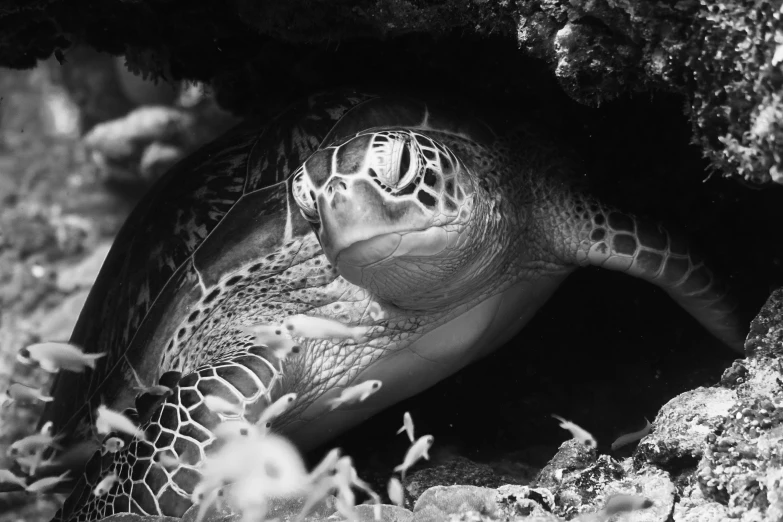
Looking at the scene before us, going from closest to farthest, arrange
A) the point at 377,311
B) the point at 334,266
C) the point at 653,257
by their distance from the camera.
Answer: the point at 334,266 < the point at 377,311 < the point at 653,257

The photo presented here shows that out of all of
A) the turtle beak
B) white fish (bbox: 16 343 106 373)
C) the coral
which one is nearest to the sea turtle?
the turtle beak

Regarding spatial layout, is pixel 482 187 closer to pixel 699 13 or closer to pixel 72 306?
pixel 699 13

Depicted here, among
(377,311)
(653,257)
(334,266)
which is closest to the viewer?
(334,266)

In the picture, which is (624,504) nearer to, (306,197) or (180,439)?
(306,197)

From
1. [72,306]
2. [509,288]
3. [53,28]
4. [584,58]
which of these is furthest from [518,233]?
[72,306]

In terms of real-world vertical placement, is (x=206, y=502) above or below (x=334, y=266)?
below

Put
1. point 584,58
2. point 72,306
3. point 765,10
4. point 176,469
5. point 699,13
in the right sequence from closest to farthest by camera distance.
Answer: point 765,10 → point 699,13 → point 584,58 → point 176,469 → point 72,306

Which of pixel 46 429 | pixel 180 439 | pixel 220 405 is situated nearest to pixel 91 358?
pixel 46 429
